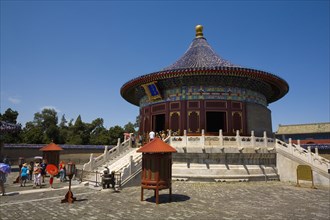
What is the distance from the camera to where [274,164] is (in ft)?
61.8

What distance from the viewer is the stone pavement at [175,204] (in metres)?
8.56

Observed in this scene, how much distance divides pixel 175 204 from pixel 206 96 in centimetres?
1183

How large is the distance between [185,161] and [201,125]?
159 inches

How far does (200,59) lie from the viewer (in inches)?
932

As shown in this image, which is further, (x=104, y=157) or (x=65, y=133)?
(x=65, y=133)

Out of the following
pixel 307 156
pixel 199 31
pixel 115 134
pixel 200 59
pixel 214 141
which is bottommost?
pixel 307 156

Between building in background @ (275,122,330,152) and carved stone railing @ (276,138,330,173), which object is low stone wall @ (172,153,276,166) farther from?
building in background @ (275,122,330,152)

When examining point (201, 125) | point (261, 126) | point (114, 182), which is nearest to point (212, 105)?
point (201, 125)

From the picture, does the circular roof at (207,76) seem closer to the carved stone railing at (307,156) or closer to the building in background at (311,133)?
the carved stone railing at (307,156)

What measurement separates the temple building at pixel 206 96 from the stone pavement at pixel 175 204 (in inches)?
285

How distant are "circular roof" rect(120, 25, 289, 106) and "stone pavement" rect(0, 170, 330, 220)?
29.5 ft

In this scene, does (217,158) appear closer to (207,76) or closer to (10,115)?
(207,76)

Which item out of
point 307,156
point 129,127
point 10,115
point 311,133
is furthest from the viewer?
point 129,127

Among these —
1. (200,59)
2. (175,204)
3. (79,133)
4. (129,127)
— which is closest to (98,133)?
(79,133)
